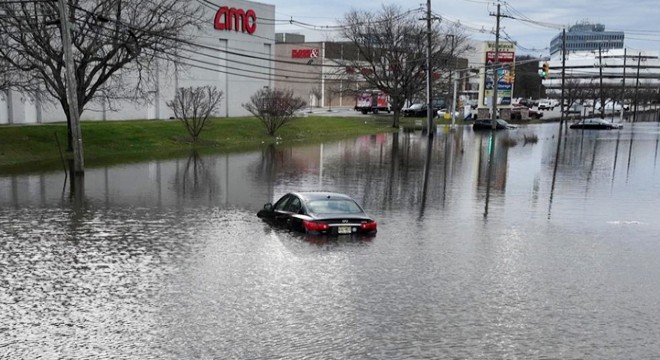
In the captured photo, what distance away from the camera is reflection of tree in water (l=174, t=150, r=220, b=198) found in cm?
2502

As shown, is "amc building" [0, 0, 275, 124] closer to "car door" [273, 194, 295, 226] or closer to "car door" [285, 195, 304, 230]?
"car door" [273, 194, 295, 226]

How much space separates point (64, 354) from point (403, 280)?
20.6 feet

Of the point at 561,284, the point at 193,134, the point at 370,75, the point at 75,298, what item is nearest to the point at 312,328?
the point at 75,298

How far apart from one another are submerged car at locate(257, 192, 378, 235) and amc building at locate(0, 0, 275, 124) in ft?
122

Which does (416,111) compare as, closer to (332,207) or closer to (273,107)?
(273,107)

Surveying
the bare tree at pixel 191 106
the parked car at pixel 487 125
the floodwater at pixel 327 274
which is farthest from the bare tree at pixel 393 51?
the floodwater at pixel 327 274

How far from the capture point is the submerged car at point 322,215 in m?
16.8

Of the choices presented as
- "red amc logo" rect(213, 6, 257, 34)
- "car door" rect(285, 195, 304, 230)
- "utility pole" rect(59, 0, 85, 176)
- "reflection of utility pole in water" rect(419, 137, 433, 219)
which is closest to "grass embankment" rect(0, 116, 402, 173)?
"utility pole" rect(59, 0, 85, 176)

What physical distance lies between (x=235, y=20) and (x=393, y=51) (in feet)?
54.8

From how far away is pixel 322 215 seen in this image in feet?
55.9

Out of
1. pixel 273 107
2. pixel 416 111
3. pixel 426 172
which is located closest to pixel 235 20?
pixel 273 107

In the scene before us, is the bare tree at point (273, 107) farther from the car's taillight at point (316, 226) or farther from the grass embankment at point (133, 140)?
the car's taillight at point (316, 226)

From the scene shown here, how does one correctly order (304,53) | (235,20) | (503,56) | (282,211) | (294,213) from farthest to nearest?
(304,53), (503,56), (235,20), (282,211), (294,213)

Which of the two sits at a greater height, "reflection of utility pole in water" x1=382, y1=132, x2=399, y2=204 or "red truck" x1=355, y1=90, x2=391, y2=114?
"red truck" x1=355, y1=90, x2=391, y2=114
